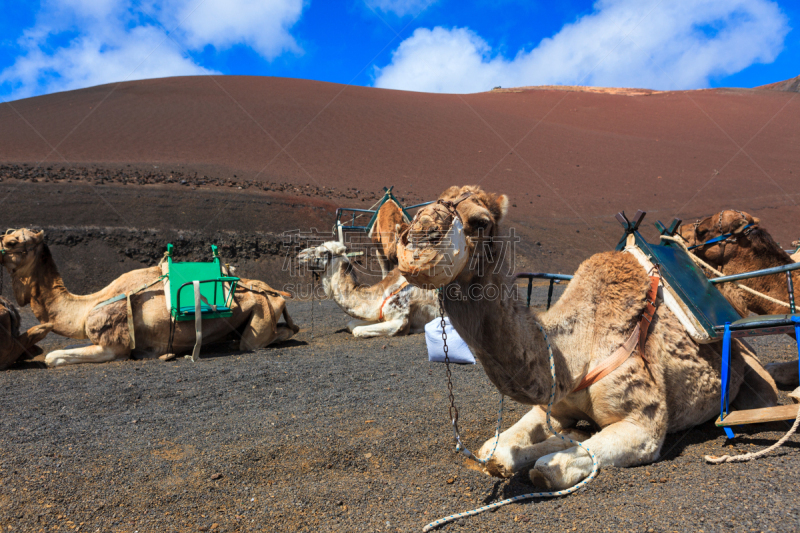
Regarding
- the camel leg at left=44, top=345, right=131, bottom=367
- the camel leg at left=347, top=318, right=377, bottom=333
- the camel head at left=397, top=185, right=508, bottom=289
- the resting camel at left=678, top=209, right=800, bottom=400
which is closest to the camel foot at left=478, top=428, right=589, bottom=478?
the camel head at left=397, top=185, right=508, bottom=289

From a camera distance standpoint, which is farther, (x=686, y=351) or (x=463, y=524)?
(x=686, y=351)

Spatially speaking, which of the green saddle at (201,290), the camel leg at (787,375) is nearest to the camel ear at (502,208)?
the camel leg at (787,375)

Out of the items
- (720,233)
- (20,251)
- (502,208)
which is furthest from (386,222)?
(502,208)

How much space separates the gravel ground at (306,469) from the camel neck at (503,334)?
2.15 ft

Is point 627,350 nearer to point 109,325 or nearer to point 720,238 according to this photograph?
point 720,238

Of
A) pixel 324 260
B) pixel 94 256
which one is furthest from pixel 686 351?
pixel 94 256

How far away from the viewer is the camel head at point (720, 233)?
540cm

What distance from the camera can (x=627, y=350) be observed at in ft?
10.1

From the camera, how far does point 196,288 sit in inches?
280

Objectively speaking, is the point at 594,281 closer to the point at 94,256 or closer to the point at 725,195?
the point at 94,256

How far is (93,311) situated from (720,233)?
8183mm

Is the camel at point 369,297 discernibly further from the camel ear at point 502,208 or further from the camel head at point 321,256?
the camel ear at point 502,208

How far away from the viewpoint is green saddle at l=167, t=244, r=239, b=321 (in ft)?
23.6

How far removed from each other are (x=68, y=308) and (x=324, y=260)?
399 centimetres
